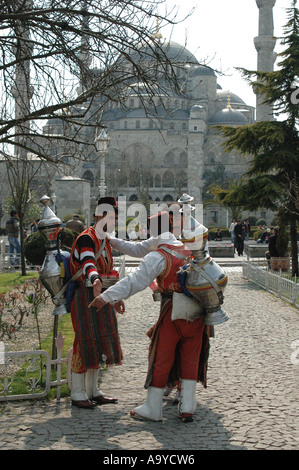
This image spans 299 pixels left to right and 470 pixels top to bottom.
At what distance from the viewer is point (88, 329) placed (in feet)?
15.7

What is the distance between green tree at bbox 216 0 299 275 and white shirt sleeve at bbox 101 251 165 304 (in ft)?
36.0

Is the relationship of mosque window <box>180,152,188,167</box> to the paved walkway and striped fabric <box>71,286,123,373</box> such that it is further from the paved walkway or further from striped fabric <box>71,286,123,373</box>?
striped fabric <box>71,286,123,373</box>

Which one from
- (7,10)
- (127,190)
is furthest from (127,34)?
(127,190)

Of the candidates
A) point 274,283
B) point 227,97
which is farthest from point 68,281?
point 227,97

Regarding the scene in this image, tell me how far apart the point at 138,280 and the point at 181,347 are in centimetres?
62

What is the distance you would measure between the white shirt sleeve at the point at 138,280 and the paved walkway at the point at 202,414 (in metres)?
0.87

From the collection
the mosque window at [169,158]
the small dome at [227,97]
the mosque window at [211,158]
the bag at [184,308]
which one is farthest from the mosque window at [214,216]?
the bag at [184,308]

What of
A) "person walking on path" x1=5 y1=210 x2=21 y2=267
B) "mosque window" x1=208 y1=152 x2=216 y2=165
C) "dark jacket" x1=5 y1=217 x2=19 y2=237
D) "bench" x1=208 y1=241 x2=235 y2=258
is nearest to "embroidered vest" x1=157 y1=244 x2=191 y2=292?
"person walking on path" x1=5 y1=210 x2=21 y2=267

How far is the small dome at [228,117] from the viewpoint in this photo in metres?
85.8

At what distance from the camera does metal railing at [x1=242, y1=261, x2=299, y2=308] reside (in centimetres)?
1061

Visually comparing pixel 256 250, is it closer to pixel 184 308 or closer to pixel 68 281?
pixel 68 281
